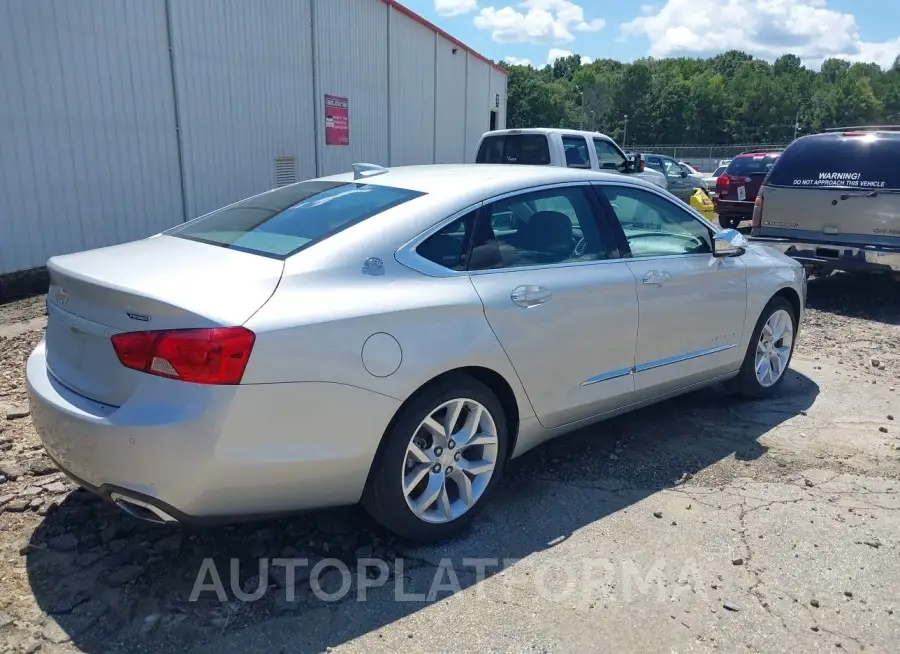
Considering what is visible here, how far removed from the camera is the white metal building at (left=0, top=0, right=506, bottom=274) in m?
8.08

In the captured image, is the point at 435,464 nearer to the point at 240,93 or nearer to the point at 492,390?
the point at 492,390

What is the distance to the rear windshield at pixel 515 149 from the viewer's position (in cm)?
1173

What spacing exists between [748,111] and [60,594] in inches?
4917

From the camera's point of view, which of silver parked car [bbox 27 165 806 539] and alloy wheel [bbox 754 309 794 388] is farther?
alloy wheel [bbox 754 309 794 388]

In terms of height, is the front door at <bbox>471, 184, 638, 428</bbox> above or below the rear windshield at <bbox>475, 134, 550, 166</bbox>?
below

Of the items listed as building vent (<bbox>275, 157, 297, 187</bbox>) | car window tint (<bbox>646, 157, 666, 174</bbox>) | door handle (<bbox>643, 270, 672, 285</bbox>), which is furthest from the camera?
car window tint (<bbox>646, 157, 666, 174</bbox>)

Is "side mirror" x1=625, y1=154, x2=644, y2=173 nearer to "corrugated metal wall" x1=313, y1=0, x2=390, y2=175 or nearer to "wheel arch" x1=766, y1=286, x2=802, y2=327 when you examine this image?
"corrugated metal wall" x1=313, y1=0, x2=390, y2=175

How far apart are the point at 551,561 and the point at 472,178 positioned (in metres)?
1.90

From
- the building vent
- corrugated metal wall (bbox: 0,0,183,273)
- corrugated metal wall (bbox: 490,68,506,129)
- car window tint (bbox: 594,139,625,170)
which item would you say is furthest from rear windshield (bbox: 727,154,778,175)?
corrugated metal wall (bbox: 490,68,506,129)

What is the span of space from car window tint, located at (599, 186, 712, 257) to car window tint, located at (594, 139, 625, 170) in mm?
8161

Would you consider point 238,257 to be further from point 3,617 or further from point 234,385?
point 3,617

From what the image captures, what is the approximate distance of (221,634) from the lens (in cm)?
266

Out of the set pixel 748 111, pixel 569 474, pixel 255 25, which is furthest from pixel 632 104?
pixel 569 474

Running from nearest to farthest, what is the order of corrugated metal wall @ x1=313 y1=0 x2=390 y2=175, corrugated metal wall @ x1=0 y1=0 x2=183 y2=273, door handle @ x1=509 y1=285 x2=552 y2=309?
1. door handle @ x1=509 y1=285 x2=552 y2=309
2. corrugated metal wall @ x1=0 y1=0 x2=183 y2=273
3. corrugated metal wall @ x1=313 y1=0 x2=390 y2=175
